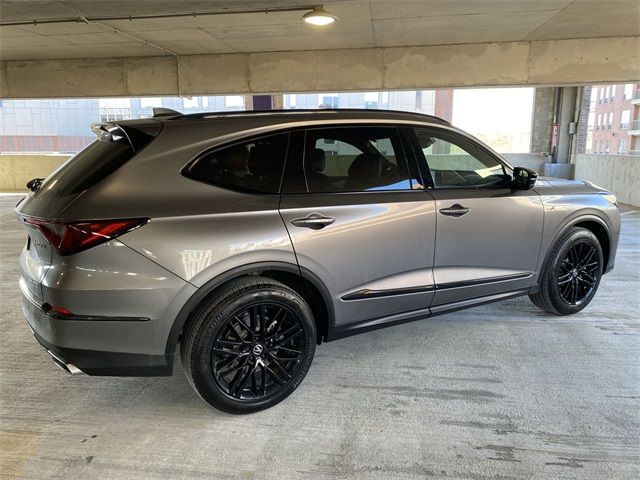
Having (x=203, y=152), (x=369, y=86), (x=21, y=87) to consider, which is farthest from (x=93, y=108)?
(x=203, y=152)

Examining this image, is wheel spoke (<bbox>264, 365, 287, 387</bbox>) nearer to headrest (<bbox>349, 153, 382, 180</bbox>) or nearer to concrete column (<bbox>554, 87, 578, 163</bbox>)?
headrest (<bbox>349, 153, 382, 180</bbox>)

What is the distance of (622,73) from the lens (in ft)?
31.0

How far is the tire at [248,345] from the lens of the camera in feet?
8.44

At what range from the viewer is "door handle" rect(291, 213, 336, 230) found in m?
2.74

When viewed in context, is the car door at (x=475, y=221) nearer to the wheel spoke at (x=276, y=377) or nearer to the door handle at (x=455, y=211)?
the door handle at (x=455, y=211)

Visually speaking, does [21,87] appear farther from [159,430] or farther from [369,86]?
[159,430]

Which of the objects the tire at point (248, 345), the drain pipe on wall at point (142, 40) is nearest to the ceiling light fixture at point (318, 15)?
the drain pipe on wall at point (142, 40)

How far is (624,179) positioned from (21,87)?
1517 centimetres

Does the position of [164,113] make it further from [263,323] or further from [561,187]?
[561,187]

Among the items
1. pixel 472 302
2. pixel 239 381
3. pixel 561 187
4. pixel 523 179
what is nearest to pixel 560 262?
pixel 561 187

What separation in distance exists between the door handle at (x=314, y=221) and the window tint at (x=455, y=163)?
0.96m

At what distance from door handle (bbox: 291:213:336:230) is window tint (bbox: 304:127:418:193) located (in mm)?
181

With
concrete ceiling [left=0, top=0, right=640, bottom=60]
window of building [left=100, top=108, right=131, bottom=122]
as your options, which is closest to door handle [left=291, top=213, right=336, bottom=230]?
concrete ceiling [left=0, top=0, right=640, bottom=60]

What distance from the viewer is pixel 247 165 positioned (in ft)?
8.95
